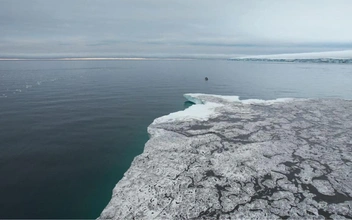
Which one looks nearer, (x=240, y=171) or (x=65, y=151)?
(x=240, y=171)

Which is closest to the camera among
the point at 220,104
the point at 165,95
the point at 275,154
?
the point at 275,154

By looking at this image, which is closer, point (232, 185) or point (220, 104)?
point (232, 185)

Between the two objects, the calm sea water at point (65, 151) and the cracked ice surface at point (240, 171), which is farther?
the calm sea water at point (65, 151)

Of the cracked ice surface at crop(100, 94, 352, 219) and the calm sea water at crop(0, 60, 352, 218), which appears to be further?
the calm sea water at crop(0, 60, 352, 218)

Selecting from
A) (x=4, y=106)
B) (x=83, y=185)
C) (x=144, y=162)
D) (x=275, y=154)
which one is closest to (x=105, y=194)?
(x=83, y=185)

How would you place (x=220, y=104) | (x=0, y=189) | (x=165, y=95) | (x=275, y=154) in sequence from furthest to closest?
(x=165, y=95) < (x=220, y=104) < (x=275, y=154) < (x=0, y=189)

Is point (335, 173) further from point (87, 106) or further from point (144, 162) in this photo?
point (87, 106)

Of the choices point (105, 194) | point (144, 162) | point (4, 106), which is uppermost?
point (4, 106)

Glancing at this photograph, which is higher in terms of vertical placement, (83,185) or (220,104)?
(220,104)
